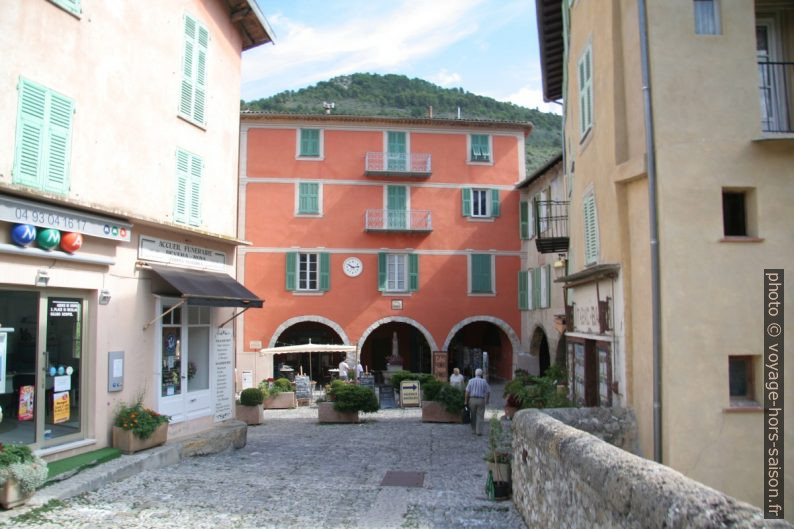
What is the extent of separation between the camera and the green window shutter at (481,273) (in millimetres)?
26312

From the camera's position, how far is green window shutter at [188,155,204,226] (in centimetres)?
1210

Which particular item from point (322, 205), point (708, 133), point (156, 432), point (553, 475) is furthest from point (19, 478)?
point (322, 205)

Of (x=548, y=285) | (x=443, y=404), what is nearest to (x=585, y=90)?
(x=443, y=404)

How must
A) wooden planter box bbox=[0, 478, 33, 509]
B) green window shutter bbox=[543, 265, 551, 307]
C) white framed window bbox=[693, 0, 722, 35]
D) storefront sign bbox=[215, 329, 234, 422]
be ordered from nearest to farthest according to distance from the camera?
wooden planter box bbox=[0, 478, 33, 509]
white framed window bbox=[693, 0, 722, 35]
storefront sign bbox=[215, 329, 234, 422]
green window shutter bbox=[543, 265, 551, 307]

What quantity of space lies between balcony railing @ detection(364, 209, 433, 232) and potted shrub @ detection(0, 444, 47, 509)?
19.4m

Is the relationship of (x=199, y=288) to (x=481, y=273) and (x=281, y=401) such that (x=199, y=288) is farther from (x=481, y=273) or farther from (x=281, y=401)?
(x=481, y=273)

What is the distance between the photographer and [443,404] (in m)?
16.2

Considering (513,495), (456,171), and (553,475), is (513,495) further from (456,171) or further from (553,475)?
(456,171)

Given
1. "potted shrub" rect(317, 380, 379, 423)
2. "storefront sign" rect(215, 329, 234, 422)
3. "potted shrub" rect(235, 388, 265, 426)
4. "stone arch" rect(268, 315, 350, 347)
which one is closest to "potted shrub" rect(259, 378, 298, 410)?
"potted shrub" rect(235, 388, 265, 426)

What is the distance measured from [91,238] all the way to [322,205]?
16.9 metres

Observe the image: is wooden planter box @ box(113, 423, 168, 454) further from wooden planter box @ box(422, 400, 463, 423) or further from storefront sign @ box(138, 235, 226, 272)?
wooden planter box @ box(422, 400, 463, 423)

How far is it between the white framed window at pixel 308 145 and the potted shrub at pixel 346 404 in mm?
12206

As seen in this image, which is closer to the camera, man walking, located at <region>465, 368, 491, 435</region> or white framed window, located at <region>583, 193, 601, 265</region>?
white framed window, located at <region>583, 193, 601, 265</region>

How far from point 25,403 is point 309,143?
755 inches
